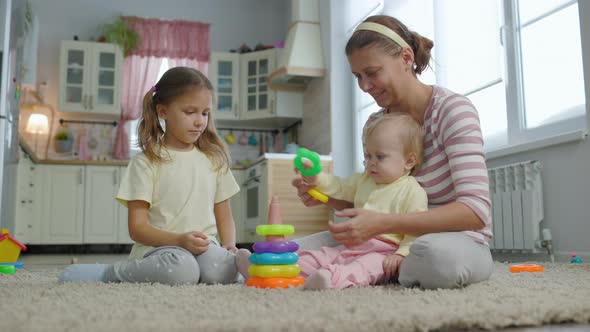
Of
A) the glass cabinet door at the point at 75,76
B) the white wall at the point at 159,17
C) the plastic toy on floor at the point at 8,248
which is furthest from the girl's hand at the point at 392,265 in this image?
the white wall at the point at 159,17

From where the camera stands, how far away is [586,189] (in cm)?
253

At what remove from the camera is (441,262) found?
51.3 inches

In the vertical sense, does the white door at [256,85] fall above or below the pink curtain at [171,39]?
below

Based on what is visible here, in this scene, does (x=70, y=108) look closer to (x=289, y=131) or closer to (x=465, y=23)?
(x=289, y=131)

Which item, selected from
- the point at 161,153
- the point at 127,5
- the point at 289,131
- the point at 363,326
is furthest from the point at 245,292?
the point at 127,5

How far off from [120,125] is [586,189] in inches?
179

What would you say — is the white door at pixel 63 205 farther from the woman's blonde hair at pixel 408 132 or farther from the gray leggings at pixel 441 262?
the gray leggings at pixel 441 262

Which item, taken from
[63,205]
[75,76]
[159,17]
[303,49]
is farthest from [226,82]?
[63,205]

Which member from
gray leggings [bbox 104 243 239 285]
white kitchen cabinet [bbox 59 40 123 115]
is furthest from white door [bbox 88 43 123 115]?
gray leggings [bbox 104 243 239 285]

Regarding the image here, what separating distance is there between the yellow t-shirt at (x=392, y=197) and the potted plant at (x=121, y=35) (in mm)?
4763

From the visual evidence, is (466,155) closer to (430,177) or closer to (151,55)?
(430,177)

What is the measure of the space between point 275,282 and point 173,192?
545 millimetres

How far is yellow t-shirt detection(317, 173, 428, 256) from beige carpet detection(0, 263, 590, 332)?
0.56 ft

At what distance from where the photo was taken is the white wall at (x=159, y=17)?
5.97 m
